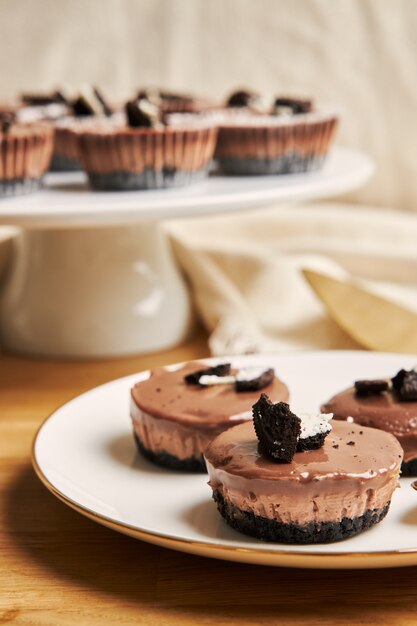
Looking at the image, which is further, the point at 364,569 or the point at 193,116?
the point at 193,116

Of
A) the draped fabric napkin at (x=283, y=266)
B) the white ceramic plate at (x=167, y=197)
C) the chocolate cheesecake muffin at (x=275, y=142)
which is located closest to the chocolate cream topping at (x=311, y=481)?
the white ceramic plate at (x=167, y=197)

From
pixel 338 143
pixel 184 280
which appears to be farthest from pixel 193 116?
pixel 338 143

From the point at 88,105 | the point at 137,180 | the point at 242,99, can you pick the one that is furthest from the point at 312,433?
the point at 242,99

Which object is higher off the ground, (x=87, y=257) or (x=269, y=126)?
(x=269, y=126)

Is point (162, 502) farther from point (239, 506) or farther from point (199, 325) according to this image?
point (199, 325)

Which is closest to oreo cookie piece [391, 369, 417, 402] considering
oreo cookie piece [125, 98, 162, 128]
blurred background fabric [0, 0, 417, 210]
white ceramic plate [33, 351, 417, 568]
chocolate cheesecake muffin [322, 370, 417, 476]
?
chocolate cheesecake muffin [322, 370, 417, 476]

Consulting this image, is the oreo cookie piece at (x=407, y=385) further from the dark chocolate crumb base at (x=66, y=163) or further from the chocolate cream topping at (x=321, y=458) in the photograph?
the dark chocolate crumb base at (x=66, y=163)
